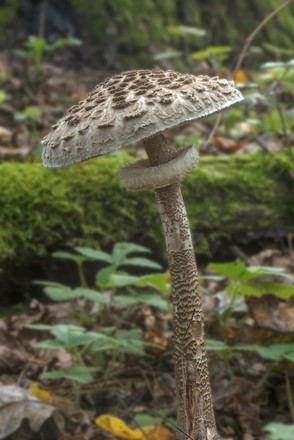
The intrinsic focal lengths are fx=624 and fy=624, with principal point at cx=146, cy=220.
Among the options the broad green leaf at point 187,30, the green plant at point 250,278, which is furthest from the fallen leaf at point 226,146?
the green plant at point 250,278

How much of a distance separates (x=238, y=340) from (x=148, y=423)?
690 millimetres

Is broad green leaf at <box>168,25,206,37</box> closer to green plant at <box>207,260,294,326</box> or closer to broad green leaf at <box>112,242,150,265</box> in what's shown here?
broad green leaf at <box>112,242,150,265</box>

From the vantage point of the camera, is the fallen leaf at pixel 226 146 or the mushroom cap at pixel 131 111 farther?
the fallen leaf at pixel 226 146

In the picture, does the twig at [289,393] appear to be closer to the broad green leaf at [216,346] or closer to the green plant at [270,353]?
the green plant at [270,353]

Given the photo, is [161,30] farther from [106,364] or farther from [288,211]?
[106,364]

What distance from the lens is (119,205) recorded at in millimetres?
3930

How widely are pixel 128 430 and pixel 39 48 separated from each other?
465 centimetres

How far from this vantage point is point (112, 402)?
9.78ft

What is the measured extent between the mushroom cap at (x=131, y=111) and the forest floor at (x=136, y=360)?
91cm

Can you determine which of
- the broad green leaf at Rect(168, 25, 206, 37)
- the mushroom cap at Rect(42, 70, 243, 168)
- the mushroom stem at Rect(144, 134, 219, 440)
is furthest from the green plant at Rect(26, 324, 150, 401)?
the broad green leaf at Rect(168, 25, 206, 37)

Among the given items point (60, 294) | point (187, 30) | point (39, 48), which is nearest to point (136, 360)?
point (60, 294)

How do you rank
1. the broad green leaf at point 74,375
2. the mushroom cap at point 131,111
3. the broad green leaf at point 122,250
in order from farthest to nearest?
1. the broad green leaf at point 122,250
2. the broad green leaf at point 74,375
3. the mushroom cap at point 131,111

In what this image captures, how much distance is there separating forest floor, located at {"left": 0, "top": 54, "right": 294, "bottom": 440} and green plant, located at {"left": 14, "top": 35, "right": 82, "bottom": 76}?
3149 mm

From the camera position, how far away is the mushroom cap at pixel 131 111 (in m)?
1.85
